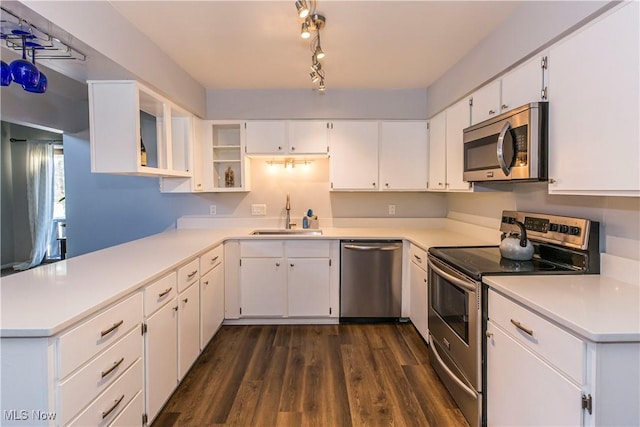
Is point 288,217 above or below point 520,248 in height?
above

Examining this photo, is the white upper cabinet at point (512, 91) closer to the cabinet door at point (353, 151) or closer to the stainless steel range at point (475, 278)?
the stainless steel range at point (475, 278)

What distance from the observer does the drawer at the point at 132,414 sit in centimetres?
152

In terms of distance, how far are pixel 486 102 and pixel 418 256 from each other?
132cm

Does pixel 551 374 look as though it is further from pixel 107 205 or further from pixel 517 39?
pixel 107 205

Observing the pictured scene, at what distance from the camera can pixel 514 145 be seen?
1882 millimetres

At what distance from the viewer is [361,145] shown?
11.7 ft

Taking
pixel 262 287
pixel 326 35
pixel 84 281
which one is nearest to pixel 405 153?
pixel 326 35

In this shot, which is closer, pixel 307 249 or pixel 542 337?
pixel 542 337

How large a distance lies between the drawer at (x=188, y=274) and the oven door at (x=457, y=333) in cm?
168

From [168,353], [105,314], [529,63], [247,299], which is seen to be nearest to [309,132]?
[247,299]

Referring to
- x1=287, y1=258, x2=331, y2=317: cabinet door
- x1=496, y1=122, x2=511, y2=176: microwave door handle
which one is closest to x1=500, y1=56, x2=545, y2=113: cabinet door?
x1=496, y1=122, x2=511, y2=176: microwave door handle

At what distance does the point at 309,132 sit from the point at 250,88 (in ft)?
2.42

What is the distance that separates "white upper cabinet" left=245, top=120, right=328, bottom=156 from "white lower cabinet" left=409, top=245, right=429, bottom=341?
1504mm

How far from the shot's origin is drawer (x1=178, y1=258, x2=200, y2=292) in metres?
2.21
